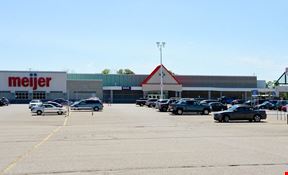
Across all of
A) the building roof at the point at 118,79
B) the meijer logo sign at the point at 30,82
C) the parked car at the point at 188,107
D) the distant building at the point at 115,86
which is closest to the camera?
the parked car at the point at 188,107

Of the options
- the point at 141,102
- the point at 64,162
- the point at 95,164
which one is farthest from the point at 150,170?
the point at 141,102

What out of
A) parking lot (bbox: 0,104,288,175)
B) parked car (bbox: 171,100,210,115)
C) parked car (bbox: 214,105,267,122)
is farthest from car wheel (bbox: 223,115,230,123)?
parking lot (bbox: 0,104,288,175)

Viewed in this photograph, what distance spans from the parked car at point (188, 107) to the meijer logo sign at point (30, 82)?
162ft

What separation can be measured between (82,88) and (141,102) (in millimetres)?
22294

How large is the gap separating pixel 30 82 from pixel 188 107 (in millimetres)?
51295

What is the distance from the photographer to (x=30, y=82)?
8888 cm

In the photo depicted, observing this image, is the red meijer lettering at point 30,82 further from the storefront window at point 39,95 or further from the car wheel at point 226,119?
the car wheel at point 226,119

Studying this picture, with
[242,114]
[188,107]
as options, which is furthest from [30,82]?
[242,114]

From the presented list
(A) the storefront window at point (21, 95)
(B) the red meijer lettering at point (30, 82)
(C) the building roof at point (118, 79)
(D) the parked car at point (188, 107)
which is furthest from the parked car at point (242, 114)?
(C) the building roof at point (118, 79)

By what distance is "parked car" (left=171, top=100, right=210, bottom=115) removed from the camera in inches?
1801

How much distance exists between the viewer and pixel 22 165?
11.0 meters

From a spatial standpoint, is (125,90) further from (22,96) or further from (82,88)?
(22,96)

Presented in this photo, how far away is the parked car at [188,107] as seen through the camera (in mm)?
45750

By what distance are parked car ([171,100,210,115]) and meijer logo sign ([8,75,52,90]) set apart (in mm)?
49463
